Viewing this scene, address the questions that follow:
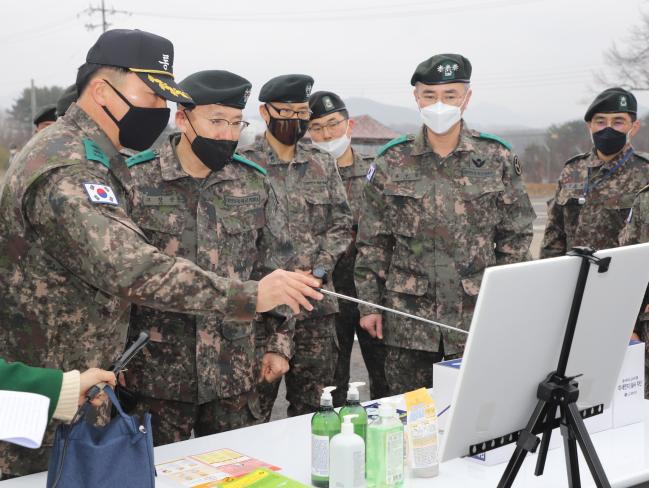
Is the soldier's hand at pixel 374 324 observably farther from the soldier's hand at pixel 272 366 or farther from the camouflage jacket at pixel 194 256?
the camouflage jacket at pixel 194 256

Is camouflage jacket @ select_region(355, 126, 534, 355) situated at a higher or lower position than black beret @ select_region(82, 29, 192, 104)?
lower

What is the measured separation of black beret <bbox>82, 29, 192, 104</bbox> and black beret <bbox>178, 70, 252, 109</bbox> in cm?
61

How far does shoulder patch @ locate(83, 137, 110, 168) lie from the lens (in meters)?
2.12

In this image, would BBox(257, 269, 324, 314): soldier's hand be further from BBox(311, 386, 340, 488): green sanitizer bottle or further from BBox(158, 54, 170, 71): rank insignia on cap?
BBox(158, 54, 170, 71): rank insignia on cap

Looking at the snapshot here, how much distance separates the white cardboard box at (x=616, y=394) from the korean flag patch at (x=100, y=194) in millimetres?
1096

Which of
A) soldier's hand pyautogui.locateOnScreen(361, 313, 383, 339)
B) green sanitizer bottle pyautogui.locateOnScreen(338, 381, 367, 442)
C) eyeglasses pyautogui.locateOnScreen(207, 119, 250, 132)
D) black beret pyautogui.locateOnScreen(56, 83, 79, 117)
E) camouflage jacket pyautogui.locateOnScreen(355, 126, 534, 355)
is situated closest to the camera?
green sanitizer bottle pyautogui.locateOnScreen(338, 381, 367, 442)

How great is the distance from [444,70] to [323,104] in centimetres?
191

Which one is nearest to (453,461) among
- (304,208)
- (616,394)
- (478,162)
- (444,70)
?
(616,394)

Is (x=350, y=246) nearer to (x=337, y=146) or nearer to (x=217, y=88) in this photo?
Answer: (x=337, y=146)

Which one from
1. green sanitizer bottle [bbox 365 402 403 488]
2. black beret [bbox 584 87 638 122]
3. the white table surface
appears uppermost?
black beret [bbox 584 87 638 122]

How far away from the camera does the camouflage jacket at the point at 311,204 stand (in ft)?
13.4

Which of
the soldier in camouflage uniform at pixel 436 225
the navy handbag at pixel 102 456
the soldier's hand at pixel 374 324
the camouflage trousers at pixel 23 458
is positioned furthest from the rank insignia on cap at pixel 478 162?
Result: the navy handbag at pixel 102 456

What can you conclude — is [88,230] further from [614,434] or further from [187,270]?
[614,434]

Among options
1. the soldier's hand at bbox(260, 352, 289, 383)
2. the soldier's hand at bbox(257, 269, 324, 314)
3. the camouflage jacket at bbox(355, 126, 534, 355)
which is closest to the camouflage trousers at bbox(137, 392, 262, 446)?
the soldier's hand at bbox(260, 352, 289, 383)
